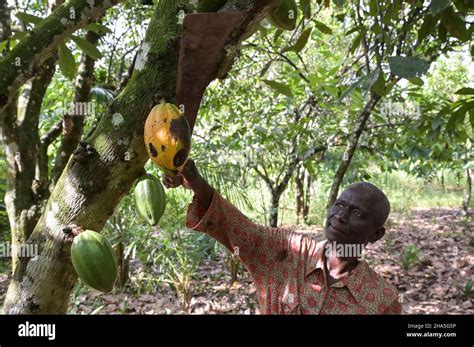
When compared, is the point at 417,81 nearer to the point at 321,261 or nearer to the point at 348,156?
the point at 321,261

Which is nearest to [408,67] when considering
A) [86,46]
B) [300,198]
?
[86,46]

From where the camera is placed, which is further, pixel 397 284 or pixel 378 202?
pixel 397 284

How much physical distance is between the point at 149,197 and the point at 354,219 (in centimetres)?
72

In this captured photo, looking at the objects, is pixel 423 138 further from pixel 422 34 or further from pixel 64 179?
pixel 64 179

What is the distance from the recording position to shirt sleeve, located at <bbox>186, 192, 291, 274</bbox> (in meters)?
1.16

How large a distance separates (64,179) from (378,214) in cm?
93

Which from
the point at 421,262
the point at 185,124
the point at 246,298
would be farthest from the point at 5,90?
the point at 421,262

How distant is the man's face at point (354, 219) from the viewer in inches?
50.8

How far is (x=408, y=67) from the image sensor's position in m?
1.01

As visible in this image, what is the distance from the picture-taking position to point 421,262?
4.05m

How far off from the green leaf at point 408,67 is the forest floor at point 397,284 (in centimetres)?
234

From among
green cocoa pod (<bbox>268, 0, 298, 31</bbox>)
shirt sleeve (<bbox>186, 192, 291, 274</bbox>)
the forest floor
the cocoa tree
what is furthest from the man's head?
the forest floor

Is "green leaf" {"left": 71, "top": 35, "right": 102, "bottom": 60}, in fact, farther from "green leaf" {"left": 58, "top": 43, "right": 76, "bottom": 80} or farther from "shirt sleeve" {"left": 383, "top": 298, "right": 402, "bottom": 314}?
"shirt sleeve" {"left": 383, "top": 298, "right": 402, "bottom": 314}

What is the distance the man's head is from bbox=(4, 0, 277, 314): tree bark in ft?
2.47
